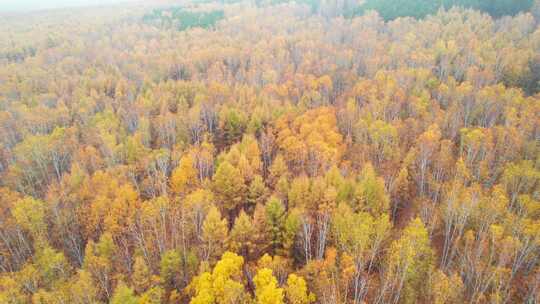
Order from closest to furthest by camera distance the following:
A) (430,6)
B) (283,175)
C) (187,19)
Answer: (283,175), (430,6), (187,19)

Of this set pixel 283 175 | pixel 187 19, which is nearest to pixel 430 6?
pixel 187 19

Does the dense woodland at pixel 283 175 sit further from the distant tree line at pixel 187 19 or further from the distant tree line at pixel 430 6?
the distant tree line at pixel 187 19

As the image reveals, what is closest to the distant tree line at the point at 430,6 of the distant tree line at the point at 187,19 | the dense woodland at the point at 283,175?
the dense woodland at the point at 283,175

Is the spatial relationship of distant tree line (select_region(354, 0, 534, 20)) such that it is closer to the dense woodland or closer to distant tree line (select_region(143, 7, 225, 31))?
the dense woodland

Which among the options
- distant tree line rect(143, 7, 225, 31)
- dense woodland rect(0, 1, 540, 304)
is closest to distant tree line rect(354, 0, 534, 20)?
dense woodland rect(0, 1, 540, 304)

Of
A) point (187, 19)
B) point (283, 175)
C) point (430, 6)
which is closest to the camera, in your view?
point (283, 175)

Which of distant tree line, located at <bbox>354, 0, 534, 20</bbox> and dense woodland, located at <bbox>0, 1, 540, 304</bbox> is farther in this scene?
distant tree line, located at <bbox>354, 0, 534, 20</bbox>

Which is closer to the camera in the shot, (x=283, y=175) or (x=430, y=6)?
(x=283, y=175)

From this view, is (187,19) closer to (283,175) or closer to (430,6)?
(430,6)
